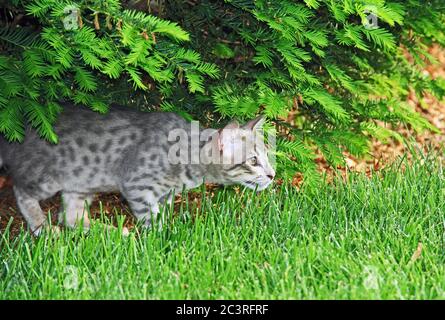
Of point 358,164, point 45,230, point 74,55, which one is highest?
point 74,55

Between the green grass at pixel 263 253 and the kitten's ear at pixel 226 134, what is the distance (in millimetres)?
475

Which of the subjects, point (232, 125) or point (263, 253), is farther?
point (232, 125)

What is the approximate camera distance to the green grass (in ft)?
15.6

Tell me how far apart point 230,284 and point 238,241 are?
0.80 metres

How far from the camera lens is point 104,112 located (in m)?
5.83

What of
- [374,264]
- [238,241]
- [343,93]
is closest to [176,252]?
[238,241]

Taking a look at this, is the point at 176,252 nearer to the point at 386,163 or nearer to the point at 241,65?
the point at 241,65

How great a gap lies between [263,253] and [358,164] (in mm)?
2904

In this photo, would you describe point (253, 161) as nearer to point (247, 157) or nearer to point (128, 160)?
point (247, 157)

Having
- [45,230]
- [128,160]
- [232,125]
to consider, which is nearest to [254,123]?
[232,125]

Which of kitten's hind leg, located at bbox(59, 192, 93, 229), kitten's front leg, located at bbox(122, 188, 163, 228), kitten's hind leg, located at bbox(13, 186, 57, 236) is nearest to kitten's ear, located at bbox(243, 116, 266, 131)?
kitten's front leg, located at bbox(122, 188, 163, 228)

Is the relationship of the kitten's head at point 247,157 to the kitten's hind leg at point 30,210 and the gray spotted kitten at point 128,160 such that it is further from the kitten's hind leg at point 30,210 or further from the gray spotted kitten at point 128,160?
the kitten's hind leg at point 30,210

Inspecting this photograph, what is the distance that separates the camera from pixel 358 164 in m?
7.95

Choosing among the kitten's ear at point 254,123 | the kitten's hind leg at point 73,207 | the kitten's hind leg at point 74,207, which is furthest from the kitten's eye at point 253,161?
→ the kitten's hind leg at point 73,207
